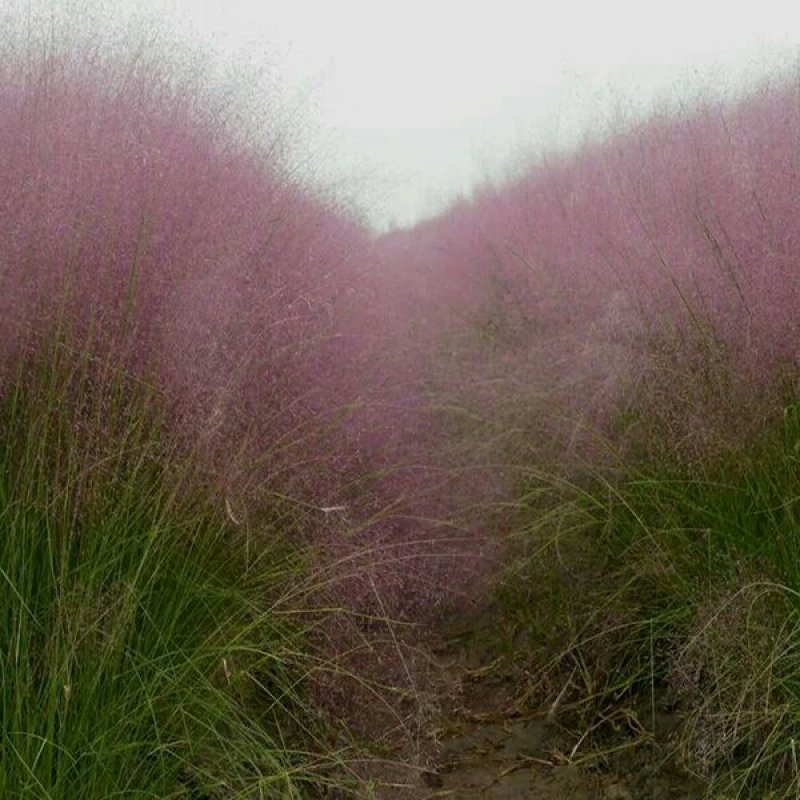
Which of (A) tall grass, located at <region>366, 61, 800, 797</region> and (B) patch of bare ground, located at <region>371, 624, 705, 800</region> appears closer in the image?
(A) tall grass, located at <region>366, 61, 800, 797</region>

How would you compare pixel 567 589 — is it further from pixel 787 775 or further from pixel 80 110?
pixel 80 110

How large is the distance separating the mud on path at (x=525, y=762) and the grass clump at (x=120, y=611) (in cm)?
52

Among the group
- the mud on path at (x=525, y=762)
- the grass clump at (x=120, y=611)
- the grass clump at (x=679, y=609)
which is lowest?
the mud on path at (x=525, y=762)

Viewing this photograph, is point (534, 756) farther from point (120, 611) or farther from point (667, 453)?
point (120, 611)

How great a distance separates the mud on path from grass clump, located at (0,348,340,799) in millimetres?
518

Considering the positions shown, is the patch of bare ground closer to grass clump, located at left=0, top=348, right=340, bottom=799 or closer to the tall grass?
the tall grass

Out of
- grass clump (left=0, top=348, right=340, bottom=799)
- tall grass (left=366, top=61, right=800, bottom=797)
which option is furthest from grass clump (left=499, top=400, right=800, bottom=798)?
grass clump (left=0, top=348, right=340, bottom=799)

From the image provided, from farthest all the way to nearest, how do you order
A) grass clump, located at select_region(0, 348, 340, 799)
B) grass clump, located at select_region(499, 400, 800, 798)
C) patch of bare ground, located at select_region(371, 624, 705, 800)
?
patch of bare ground, located at select_region(371, 624, 705, 800), grass clump, located at select_region(499, 400, 800, 798), grass clump, located at select_region(0, 348, 340, 799)

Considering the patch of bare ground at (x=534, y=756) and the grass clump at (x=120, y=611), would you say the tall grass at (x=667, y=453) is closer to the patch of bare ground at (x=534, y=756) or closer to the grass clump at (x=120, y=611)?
the patch of bare ground at (x=534, y=756)

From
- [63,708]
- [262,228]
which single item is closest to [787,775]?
[63,708]

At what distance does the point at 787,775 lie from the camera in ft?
7.34

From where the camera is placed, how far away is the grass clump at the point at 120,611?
6.30ft

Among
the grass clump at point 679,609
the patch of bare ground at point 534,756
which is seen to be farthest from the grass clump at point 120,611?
the grass clump at point 679,609

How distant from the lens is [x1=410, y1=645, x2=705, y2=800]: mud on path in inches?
104
